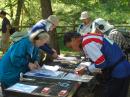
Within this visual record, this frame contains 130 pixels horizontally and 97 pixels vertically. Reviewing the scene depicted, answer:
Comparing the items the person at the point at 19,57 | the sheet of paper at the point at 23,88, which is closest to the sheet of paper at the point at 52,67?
the person at the point at 19,57

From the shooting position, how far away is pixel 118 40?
7363 millimetres

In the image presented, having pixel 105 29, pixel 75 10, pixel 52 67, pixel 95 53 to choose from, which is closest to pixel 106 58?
pixel 95 53

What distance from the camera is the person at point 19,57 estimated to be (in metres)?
4.84

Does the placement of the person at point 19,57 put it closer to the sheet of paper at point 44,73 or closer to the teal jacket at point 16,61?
the teal jacket at point 16,61

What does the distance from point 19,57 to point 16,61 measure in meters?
0.06

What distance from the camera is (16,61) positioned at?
192 inches

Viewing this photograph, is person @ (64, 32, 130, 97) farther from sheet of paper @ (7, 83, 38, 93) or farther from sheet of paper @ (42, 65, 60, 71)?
sheet of paper @ (42, 65, 60, 71)

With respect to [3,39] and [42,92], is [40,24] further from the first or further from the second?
[3,39]

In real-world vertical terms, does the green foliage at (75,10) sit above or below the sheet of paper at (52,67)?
below

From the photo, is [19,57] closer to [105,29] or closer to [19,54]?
[19,54]

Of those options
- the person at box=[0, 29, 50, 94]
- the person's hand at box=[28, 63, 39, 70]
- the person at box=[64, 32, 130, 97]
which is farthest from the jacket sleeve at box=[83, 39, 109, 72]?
the person's hand at box=[28, 63, 39, 70]

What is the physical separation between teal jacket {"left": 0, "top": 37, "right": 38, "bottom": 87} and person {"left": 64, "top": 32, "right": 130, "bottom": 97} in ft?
1.86

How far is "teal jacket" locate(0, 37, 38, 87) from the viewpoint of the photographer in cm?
489

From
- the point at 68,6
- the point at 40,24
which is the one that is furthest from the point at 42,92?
the point at 68,6
